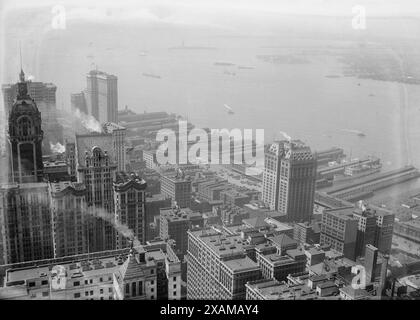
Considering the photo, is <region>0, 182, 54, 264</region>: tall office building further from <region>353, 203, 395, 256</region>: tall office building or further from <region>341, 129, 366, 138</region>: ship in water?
<region>341, 129, 366, 138</region>: ship in water

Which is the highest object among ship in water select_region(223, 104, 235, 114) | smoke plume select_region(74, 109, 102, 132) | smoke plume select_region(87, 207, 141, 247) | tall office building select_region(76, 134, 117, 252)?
ship in water select_region(223, 104, 235, 114)

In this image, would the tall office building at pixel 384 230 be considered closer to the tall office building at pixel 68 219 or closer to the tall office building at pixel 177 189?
the tall office building at pixel 177 189

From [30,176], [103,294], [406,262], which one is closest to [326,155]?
[406,262]

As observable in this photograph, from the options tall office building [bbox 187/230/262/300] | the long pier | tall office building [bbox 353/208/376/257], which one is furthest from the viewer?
the long pier

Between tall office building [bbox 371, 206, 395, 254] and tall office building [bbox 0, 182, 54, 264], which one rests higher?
tall office building [bbox 0, 182, 54, 264]

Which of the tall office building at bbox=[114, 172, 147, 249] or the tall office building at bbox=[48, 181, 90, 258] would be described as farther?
the tall office building at bbox=[114, 172, 147, 249]

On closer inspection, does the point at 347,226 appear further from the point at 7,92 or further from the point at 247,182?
the point at 7,92

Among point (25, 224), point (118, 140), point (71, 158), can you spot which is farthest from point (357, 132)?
point (25, 224)

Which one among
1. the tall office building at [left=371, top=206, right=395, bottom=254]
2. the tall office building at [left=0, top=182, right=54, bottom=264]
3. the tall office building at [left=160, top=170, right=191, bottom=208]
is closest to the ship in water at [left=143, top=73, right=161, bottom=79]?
the tall office building at [left=160, top=170, right=191, bottom=208]
